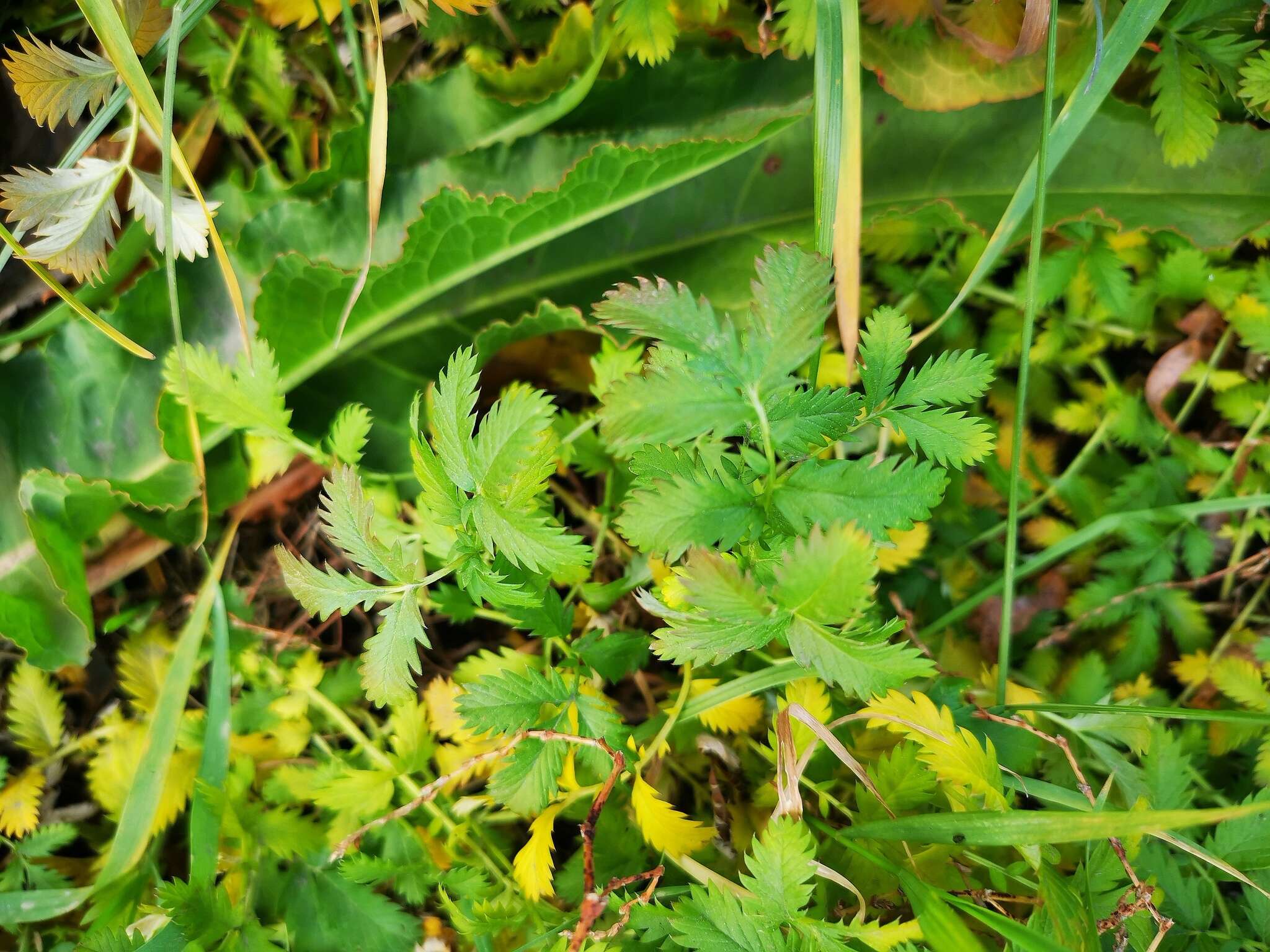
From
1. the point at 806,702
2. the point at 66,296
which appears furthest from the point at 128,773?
the point at 806,702

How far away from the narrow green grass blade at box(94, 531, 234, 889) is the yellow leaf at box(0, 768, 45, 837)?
154 mm

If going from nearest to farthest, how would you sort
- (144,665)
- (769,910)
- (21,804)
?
(769,910) < (21,804) < (144,665)

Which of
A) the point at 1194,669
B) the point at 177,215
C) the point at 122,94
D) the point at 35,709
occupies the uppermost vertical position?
the point at 122,94

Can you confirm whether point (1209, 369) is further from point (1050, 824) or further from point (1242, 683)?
point (1050, 824)

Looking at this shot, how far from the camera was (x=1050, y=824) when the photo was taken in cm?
86

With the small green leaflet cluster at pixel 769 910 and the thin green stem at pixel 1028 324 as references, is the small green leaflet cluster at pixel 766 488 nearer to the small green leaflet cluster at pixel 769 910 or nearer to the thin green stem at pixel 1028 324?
the small green leaflet cluster at pixel 769 910

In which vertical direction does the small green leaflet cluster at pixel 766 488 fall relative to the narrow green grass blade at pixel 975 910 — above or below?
above

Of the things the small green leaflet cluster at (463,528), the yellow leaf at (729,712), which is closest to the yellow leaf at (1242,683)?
the yellow leaf at (729,712)

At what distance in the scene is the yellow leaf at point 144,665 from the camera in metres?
1.43

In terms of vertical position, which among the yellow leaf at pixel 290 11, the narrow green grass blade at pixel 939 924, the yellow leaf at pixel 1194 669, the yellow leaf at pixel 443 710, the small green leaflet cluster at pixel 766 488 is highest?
the yellow leaf at pixel 290 11

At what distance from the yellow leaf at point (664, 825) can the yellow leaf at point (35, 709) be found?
1.15 meters

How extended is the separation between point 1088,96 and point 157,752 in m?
1.76

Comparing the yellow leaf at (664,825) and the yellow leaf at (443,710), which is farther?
the yellow leaf at (443,710)

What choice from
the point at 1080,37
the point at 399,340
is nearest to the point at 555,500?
the point at 399,340
